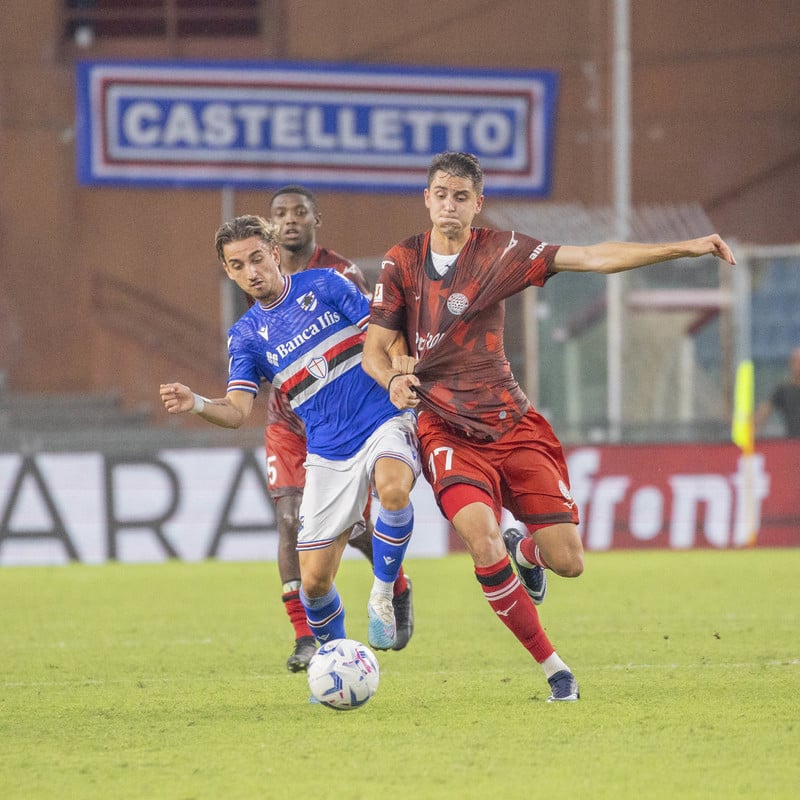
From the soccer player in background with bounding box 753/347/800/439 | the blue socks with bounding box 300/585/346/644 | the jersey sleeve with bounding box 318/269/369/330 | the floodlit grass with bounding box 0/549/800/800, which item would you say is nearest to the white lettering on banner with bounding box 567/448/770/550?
the soccer player in background with bounding box 753/347/800/439

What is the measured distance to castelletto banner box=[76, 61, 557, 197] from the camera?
60.4ft

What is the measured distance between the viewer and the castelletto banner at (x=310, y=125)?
1841 cm

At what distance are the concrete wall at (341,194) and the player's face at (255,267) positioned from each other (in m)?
13.1

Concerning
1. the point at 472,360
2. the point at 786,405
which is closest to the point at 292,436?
the point at 472,360

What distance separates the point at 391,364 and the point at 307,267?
1.65m

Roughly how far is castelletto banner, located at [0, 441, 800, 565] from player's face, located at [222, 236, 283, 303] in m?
6.98

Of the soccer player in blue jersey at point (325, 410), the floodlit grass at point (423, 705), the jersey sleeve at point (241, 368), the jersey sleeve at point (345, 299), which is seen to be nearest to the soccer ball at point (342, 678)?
the floodlit grass at point (423, 705)

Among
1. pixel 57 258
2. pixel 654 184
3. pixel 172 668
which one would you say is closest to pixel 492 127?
pixel 654 184

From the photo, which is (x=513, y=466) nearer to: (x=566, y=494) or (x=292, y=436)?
(x=566, y=494)

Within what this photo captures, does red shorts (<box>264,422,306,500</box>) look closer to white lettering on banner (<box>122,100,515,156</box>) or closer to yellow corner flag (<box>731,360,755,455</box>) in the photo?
yellow corner flag (<box>731,360,755,455</box>)

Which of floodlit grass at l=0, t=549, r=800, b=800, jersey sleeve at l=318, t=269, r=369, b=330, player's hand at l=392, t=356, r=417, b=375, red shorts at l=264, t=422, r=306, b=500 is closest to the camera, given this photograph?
floodlit grass at l=0, t=549, r=800, b=800

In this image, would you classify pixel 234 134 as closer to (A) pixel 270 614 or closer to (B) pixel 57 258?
(B) pixel 57 258

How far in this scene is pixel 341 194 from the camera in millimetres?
19953

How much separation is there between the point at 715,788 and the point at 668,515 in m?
9.43
